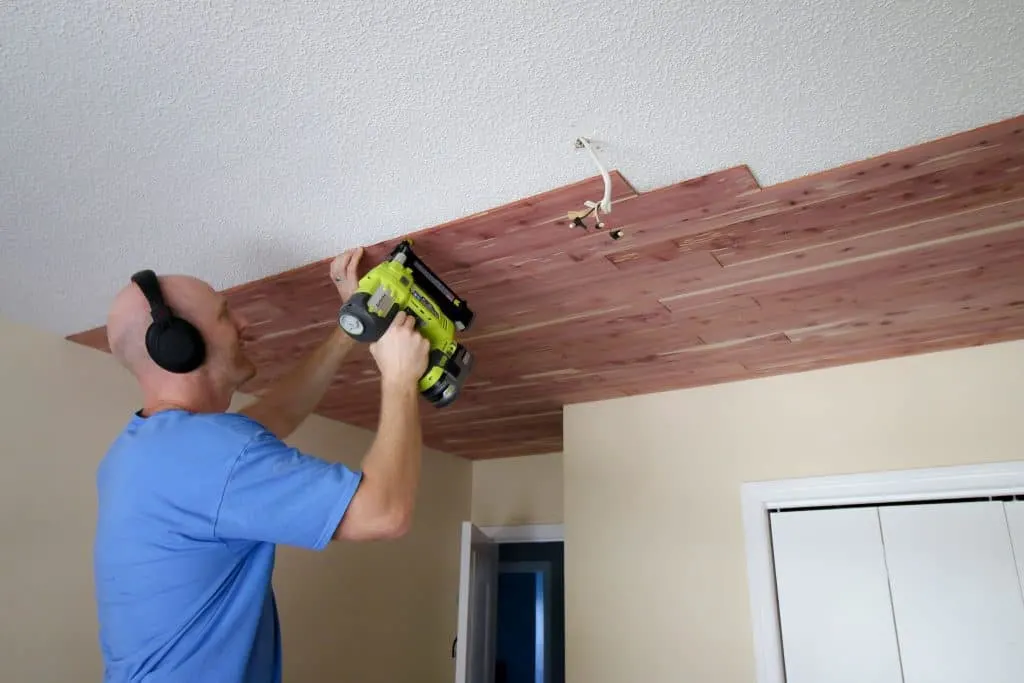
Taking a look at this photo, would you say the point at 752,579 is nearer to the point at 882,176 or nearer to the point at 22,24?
the point at 882,176

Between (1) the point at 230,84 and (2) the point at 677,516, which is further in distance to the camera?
(2) the point at 677,516

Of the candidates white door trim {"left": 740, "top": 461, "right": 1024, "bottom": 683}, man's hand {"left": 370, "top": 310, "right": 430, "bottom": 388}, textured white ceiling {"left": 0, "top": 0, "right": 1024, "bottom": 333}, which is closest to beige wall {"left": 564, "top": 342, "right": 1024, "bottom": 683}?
white door trim {"left": 740, "top": 461, "right": 1024, "bottom": 683}

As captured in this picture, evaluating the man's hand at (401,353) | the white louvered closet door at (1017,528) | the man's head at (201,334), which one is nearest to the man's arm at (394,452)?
the man's hand at (401,353)

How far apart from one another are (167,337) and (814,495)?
211 cm

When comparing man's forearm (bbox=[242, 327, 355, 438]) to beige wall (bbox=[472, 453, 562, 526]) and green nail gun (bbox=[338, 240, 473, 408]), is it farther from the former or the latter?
beige wall (bbox=[472, 453, 562, 526])

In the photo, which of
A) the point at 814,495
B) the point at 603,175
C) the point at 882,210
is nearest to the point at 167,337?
the point at 603,175

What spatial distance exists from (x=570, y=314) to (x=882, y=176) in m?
0.93

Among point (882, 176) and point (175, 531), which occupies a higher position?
point (882, 176)

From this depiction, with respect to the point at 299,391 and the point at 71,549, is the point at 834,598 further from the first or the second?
the point at 71,549

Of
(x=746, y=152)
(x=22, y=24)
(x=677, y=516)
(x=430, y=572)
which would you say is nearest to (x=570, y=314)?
(x=746, y=152)

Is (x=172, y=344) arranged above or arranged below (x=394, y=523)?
above

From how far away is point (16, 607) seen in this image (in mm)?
2094

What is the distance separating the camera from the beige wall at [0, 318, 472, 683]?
213 cm

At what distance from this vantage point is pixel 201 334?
1396 mm
